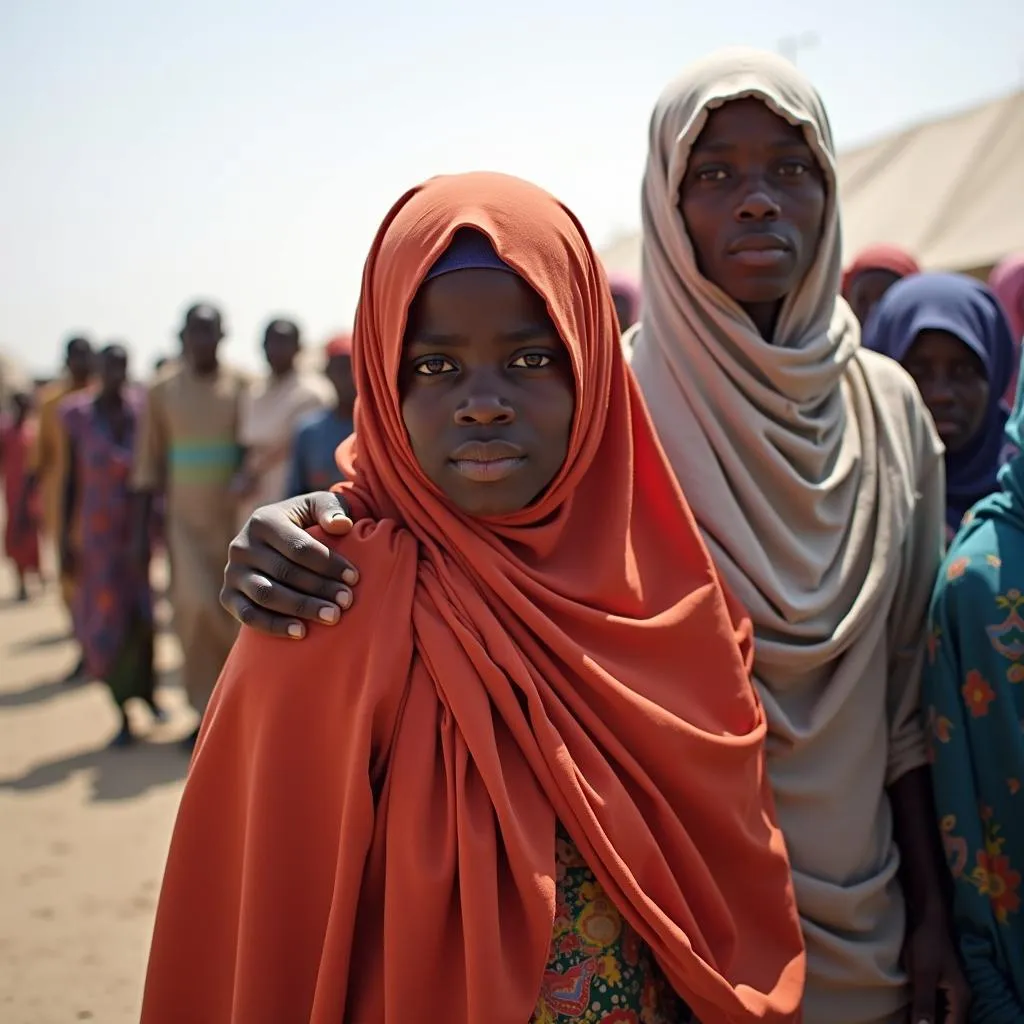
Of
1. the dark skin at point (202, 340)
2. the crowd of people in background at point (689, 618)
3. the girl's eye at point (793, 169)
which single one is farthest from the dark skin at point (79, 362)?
the girl's eye at point (793, 169)

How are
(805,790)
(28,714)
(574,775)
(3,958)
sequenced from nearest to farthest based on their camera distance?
1. (574,775)
2. (805,790)
3. (3,958)
4. (28,714)

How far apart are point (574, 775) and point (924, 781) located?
92cm

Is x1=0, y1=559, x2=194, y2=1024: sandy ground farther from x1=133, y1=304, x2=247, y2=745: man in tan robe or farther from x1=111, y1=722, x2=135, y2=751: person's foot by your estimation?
x1=133, y1=304, x2=247, y2=745: man in tan robe

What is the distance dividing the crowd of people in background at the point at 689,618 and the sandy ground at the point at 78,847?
7.32 ft

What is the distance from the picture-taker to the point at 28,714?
294 inches

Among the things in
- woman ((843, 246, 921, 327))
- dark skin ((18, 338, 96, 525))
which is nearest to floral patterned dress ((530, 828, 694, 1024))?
woman ((843, 246, 921, 327))

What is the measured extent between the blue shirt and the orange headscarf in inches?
120

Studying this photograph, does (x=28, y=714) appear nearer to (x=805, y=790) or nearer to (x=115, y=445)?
(x=115, y=445)

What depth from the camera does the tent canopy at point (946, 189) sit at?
399 inches

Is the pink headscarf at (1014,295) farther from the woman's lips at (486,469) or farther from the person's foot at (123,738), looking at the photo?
the person's foot at (123,738)

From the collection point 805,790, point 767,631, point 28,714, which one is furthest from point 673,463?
point 28,714

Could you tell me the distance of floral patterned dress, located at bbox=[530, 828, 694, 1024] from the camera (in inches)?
62.6

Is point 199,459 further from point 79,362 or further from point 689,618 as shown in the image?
point 689,618

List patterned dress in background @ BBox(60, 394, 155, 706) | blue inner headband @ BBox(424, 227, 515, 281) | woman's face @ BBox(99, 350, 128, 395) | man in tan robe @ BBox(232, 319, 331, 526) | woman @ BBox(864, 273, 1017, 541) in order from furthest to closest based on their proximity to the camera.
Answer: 1. woman's face @ BBox(99, 350, 128, 395)
2. patterned dress in background @ BBox(60, 394, 155, 706)
3. man in tan robe @ BBox(232, 319, 331, 526)
4. woman @ BBox(864, 273, 1017, 541)
5. blue inner headband @ BBox(424, 227, 515, 281)
